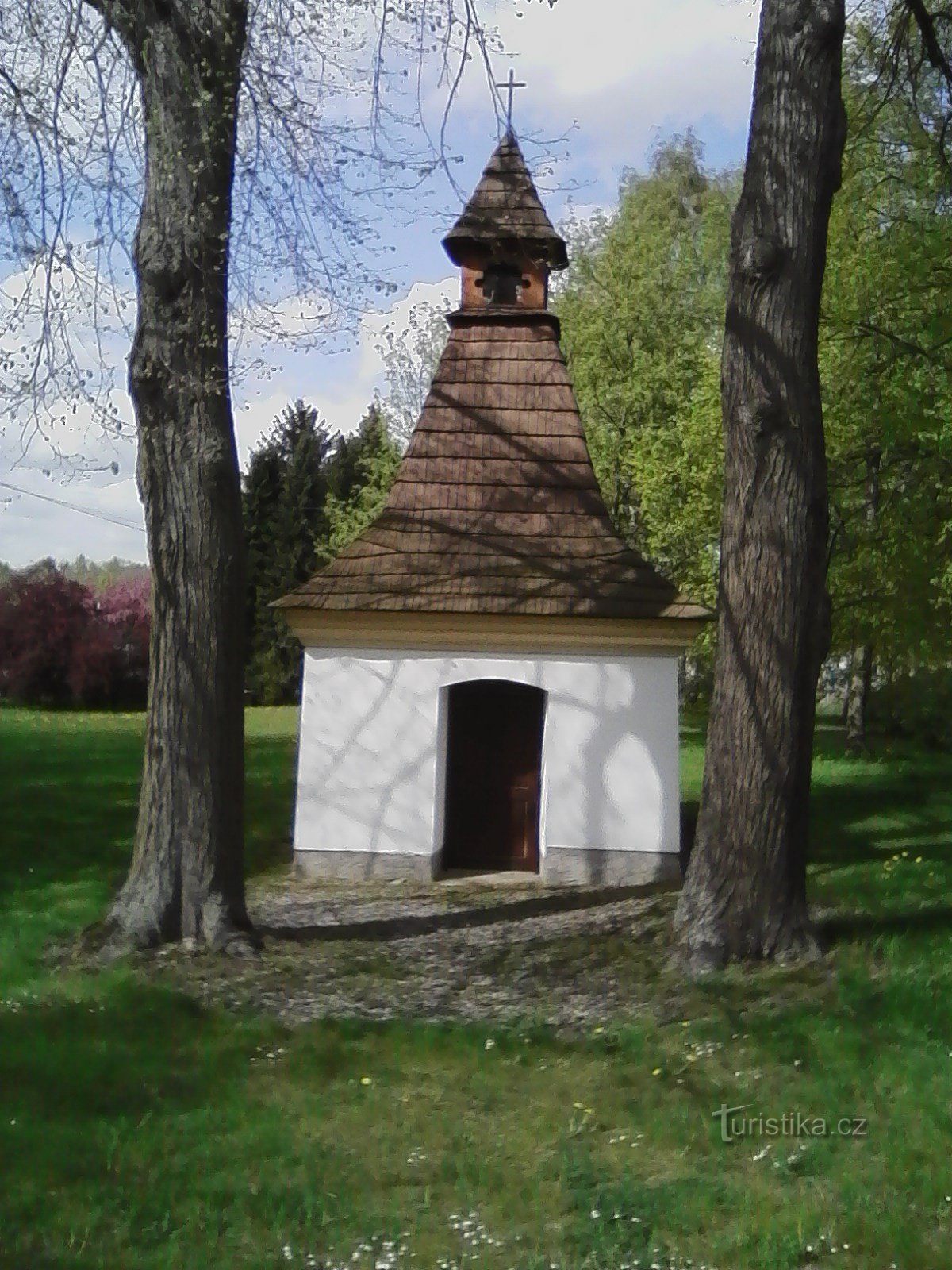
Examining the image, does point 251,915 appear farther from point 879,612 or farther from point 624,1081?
point 879,612

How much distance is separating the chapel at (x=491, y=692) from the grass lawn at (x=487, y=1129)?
3.33 metres

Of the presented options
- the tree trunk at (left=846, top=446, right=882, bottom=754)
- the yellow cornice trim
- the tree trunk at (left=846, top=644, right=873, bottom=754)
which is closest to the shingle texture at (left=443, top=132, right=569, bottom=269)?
the yellow cornice trim

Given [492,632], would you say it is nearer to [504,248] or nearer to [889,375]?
[504,248]

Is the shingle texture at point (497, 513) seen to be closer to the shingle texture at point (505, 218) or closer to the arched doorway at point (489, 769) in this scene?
the shingle texture at point (505, 218)

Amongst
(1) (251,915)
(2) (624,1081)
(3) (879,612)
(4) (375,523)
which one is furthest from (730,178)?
(2) (624,1081)

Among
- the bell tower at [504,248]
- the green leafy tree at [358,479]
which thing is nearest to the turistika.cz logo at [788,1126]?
the bell tower at [504,248]

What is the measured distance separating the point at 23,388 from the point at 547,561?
223 inches

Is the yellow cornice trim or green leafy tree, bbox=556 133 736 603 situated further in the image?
green leafy tree, bbox=556 133 736 603

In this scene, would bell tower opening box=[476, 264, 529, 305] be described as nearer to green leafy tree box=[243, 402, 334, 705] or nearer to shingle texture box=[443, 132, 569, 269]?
shingle texture box=[443, 132, 569, 269]

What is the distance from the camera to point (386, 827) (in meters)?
12.2

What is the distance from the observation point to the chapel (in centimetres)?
1212

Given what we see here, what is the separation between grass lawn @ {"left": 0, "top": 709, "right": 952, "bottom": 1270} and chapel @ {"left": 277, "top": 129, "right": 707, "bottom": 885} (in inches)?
131

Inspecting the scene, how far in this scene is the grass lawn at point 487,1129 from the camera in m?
4.49

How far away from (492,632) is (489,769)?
1.57m
